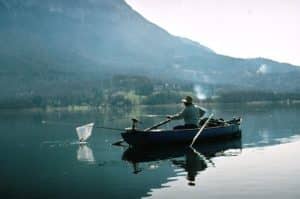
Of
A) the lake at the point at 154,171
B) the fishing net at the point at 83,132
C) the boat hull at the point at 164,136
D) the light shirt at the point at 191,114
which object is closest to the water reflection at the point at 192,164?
the lake at the point at 154,171

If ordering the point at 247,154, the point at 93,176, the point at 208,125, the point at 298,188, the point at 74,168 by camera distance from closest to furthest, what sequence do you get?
1. the point at 298,188
2. the point at 93,176
3. the point at 74,168
4. the point at 247,154
5. the point at 208,125

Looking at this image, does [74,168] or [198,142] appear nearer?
[74,168]

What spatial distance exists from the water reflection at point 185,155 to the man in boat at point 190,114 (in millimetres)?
2017

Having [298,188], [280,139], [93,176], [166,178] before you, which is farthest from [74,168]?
[280,139]

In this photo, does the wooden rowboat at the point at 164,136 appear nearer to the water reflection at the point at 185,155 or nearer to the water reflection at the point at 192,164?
the water reflection at the point at 185,155

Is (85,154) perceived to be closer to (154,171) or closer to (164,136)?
(164,136)

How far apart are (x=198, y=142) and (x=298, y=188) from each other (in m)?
19.1

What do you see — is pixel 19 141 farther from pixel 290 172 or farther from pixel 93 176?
pixel 290 172

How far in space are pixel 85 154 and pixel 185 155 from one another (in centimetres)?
821

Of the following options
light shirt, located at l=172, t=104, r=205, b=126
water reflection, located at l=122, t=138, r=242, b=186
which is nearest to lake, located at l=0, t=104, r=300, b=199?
water reflection, located at l=122, t=138, r=242, b=186

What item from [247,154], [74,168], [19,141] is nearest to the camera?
[74,168]

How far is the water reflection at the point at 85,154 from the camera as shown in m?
34.4

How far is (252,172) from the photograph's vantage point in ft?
86.9

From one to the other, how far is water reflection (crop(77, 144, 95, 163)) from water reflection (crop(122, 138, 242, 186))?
8.20 ft
